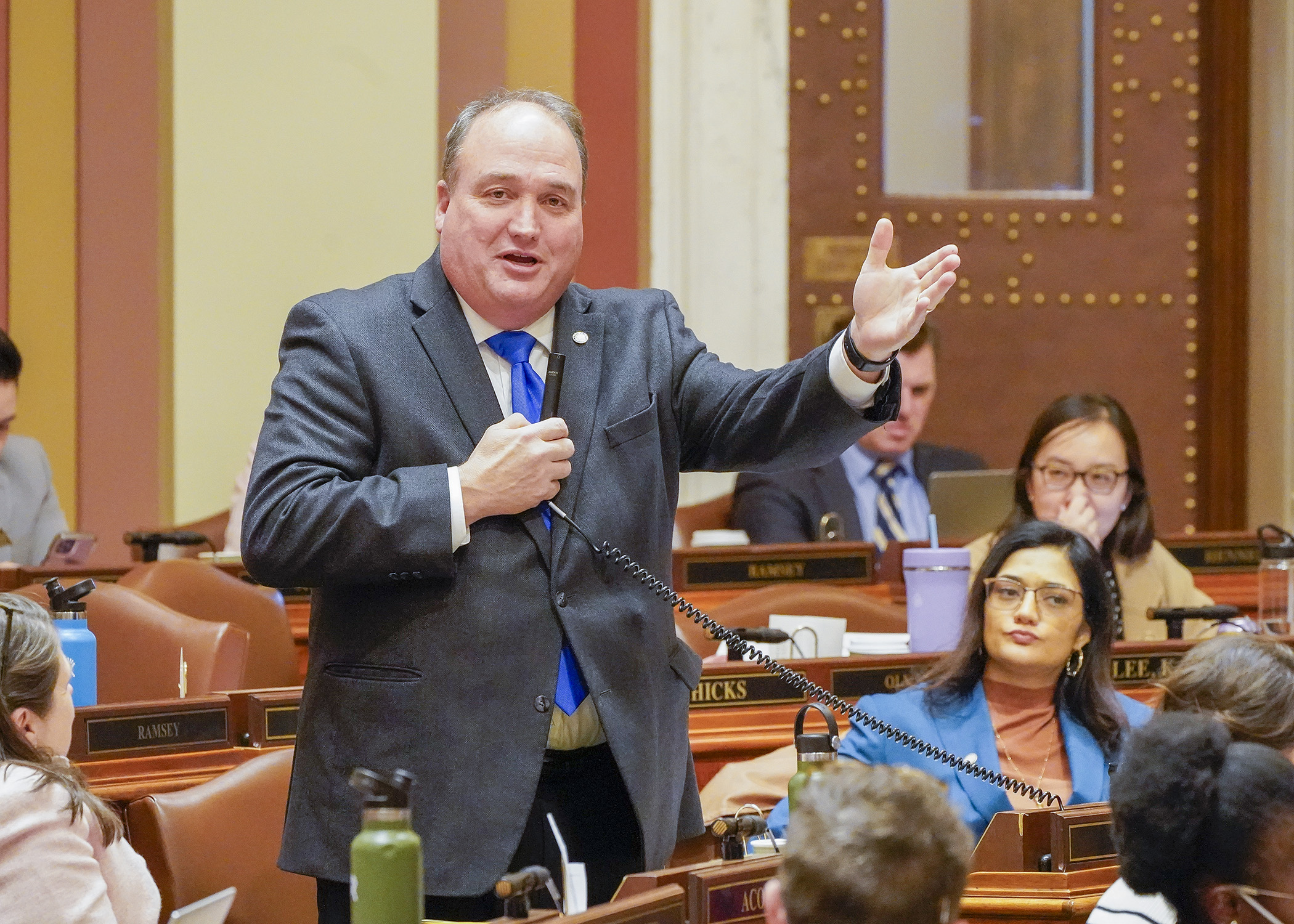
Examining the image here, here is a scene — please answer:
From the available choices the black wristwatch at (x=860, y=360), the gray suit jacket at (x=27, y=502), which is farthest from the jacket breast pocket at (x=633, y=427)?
the gray suit jacket at (x=27, y=502)

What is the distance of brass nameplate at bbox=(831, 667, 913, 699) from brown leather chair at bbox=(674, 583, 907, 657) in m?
0.37

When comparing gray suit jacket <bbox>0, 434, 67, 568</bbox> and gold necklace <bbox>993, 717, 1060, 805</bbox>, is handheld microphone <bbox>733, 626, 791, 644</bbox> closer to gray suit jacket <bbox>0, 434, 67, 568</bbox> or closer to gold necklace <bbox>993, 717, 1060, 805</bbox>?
gold necklace <bbox>993, 717, 1060, 805</bbox>

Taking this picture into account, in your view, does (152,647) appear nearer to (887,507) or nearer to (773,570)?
(773,570)

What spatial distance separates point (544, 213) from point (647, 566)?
402mm

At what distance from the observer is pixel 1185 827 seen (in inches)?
54.8

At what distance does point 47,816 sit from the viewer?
2055 millimetres

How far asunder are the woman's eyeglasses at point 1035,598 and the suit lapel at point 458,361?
59.4 inches

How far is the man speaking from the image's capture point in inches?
70.6

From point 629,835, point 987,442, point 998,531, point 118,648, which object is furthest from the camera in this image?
point 987,442

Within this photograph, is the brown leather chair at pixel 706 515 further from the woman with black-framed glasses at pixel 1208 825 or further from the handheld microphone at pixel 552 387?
the woman with black-framed glasses at pixel 1208 825

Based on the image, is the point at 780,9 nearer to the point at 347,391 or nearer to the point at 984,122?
the point at 984,122

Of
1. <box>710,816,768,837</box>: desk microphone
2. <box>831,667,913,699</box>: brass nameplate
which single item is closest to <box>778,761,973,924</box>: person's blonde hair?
<box>710,816,768,837</box>: desk microphone

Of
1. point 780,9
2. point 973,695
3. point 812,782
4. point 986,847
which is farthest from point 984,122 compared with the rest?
point 812,782

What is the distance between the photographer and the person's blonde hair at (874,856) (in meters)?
1.19
